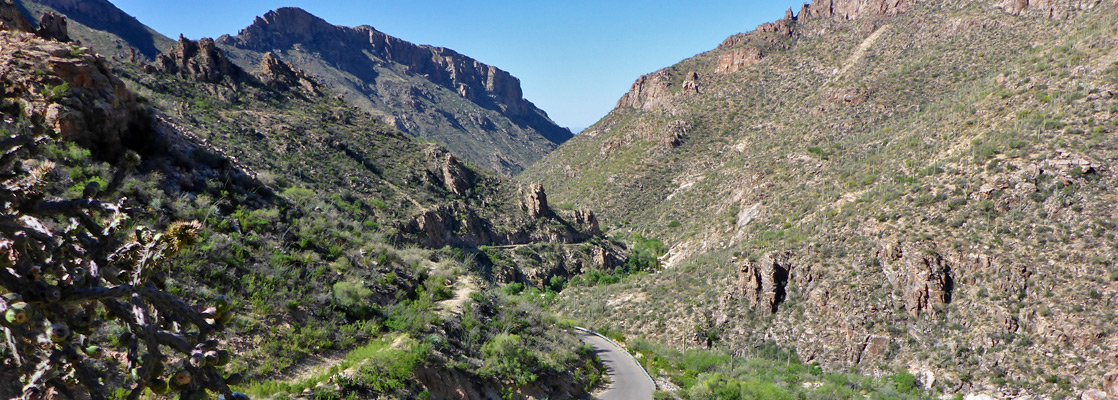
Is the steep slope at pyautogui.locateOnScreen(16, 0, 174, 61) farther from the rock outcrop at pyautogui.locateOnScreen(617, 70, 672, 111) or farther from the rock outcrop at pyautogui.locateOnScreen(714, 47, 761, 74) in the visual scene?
the rock outcrop at pyautogui.locateOnScreen(714, 47, 761, 74)

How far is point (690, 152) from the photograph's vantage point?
283 feet

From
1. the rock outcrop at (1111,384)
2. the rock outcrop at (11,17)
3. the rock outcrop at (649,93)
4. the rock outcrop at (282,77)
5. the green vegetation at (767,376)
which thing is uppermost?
the rock outcrop at (649,93)

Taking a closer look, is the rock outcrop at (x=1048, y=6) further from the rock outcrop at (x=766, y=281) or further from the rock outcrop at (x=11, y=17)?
the rock outcrop at (x=11, y=17)

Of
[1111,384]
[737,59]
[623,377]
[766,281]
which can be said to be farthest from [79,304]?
[737,59]

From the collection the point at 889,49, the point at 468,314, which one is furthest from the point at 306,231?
the point at 889,49

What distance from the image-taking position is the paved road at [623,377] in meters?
17.2

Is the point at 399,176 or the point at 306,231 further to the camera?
the point at 399,176

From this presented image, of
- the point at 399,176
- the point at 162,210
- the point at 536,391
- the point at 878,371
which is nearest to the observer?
the point at 162,210

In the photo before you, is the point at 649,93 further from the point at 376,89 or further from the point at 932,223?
the point at 376,89

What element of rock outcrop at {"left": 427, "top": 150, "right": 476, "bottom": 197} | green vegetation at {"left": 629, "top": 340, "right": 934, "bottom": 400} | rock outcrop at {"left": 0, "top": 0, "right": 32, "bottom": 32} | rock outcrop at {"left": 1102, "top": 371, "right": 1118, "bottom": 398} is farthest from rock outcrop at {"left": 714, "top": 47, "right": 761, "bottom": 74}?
rock outcrop at {"left": 0, "top": 0, "right": 32, "bottom": 32}

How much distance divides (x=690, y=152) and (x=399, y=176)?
54.5 meters

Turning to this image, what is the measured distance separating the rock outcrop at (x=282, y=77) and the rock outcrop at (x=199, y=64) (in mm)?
3332

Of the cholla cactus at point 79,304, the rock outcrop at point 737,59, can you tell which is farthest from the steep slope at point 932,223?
the cholla cactus at point 79,304

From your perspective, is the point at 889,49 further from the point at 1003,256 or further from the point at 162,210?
the point at 162,210
